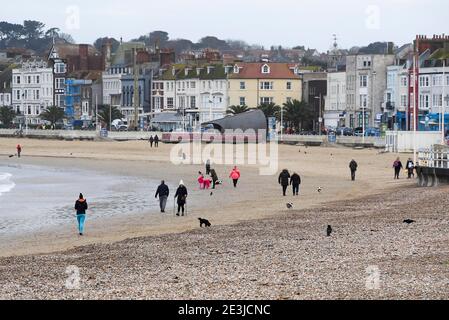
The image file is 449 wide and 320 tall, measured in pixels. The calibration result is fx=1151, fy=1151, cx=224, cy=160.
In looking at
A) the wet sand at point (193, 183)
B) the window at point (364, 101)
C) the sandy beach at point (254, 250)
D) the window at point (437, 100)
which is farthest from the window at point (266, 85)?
the sandy beach at point (254, 250)

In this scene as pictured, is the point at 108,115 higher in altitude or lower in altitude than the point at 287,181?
higher

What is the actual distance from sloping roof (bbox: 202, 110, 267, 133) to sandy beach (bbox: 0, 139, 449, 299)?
1605 inches

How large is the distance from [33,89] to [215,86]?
30.0m

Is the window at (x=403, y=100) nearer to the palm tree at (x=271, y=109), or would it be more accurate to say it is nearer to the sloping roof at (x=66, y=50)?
the palm tree at (x=271, y=109)

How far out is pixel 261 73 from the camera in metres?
100

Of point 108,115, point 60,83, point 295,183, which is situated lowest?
point 295,183

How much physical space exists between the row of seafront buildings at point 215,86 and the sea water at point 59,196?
26632 mm

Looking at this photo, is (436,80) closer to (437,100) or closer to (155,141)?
(437,100)

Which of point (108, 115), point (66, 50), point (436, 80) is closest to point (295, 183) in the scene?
point (436, 80)

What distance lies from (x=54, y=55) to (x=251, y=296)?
4486 inches

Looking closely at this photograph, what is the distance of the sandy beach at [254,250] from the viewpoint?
16.3 m

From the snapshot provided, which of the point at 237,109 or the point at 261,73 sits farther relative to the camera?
the point at 261,73
